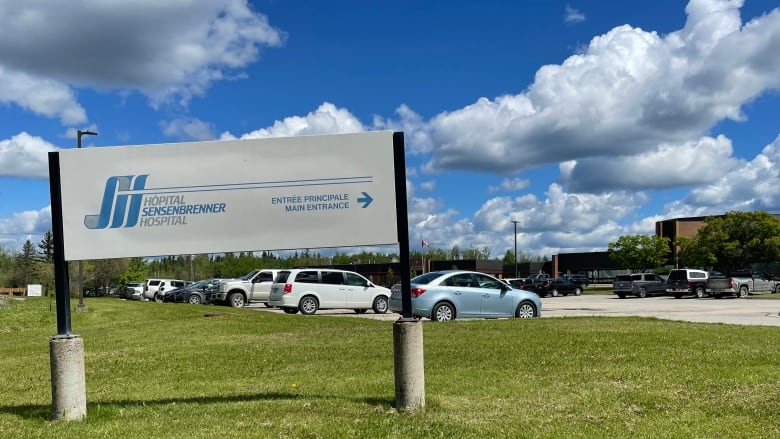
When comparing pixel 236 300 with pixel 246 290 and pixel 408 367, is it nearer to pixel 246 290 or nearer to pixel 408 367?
pixel 246 290

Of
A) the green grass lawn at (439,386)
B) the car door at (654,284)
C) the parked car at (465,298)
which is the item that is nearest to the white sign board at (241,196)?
the green grass lawn at (439,386)

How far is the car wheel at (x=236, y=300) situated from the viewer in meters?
29.3

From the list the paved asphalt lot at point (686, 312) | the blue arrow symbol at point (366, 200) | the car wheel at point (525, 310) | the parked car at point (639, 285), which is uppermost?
the blue arrow symbol at point (366, 200)

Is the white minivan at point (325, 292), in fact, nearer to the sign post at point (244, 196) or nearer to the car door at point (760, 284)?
the sign post at point (244, 196)

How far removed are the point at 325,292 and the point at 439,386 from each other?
15.7 metres

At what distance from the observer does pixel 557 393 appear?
695cm

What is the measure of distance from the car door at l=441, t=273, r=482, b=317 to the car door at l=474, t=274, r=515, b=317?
0.45 feet

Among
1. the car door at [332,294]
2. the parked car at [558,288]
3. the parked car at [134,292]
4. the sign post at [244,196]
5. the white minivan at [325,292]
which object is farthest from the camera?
the parked car at [134,292]

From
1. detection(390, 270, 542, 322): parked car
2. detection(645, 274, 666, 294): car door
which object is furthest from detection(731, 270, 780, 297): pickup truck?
detection(390, 270, 542, 322): parked car

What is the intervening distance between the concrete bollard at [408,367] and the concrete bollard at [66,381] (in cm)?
296

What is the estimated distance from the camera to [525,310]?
17.8 meters

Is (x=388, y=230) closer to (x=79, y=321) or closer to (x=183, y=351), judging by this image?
(x=183, y=351)

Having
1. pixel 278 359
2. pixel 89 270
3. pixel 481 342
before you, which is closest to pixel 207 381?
pixel 278 359

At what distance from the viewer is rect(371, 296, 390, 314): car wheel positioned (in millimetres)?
23047
